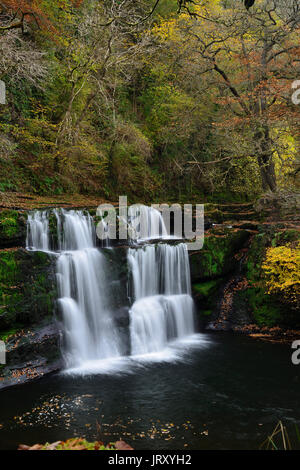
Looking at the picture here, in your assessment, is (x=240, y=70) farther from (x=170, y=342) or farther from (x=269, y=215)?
(x=170, y=342)

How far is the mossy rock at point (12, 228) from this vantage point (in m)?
8.20

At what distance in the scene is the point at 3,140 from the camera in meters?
9.64

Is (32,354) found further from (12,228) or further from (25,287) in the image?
(12,228)

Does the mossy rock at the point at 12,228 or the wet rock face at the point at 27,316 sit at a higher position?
the mossy rock at the point at 12,228

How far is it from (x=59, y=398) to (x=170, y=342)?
3973 millimetres

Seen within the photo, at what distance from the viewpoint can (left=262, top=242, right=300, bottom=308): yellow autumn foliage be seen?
30.0 ft

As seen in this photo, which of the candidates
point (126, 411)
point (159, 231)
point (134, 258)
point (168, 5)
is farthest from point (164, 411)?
point (168, 5)

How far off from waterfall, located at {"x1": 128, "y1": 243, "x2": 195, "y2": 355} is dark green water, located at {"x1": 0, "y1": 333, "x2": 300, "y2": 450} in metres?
1.24

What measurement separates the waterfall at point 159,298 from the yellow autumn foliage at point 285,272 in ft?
7.77

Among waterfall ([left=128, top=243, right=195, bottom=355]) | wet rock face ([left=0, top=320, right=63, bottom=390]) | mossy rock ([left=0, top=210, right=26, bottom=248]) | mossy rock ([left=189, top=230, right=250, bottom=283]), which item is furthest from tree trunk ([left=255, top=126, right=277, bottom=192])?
wet rock face ([left=0, top=320, right=63, bottom=390])

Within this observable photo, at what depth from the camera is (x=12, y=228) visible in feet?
27.3

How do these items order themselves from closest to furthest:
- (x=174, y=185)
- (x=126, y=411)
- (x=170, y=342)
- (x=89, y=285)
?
(x=126, y=411)
(x=89, y=285)
(x=170, y=342)
(x=174, y=185)

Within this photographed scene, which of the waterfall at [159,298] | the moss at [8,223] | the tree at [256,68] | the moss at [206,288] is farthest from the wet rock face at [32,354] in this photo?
the tree at [256,68]

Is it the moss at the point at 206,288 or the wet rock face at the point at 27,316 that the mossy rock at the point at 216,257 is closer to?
the moss at the point at 206,288
